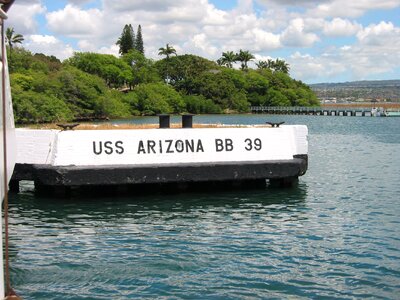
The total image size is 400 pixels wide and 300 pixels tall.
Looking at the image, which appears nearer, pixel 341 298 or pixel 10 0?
pixel 10 0

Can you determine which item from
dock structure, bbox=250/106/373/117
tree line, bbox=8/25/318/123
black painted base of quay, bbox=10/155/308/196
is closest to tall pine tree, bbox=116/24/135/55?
tree line, bbox=8/25/318/123

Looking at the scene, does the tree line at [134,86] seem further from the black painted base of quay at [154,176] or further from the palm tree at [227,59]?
the black painted base of quay at [154,176]

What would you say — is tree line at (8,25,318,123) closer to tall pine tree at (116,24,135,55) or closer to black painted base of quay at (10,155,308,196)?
tall pine tree at (116,24,135,55)

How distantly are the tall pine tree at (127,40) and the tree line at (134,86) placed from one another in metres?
0.28

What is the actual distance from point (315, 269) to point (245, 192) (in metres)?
8.80

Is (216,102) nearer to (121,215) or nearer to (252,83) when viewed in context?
(252,83)

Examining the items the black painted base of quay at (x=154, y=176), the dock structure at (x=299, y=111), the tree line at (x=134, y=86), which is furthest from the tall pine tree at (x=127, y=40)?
the black painted base of quay at (x=154, y=176)

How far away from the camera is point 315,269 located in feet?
36.7

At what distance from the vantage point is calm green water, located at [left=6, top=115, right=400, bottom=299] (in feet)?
33.3

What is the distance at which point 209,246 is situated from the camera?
1281cm

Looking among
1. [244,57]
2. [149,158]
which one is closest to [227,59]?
[244,57]

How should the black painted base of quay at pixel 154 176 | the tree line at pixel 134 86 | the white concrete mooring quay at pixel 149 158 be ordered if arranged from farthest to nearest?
the tree line at pixel 134 86
the white concrete mooring quay at pixel 149 158
the black painted base of quay at pixel 154 176

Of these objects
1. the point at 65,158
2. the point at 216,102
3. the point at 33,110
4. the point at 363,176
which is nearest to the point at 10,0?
the point at 65,158

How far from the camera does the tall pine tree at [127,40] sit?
168500 millimetres
